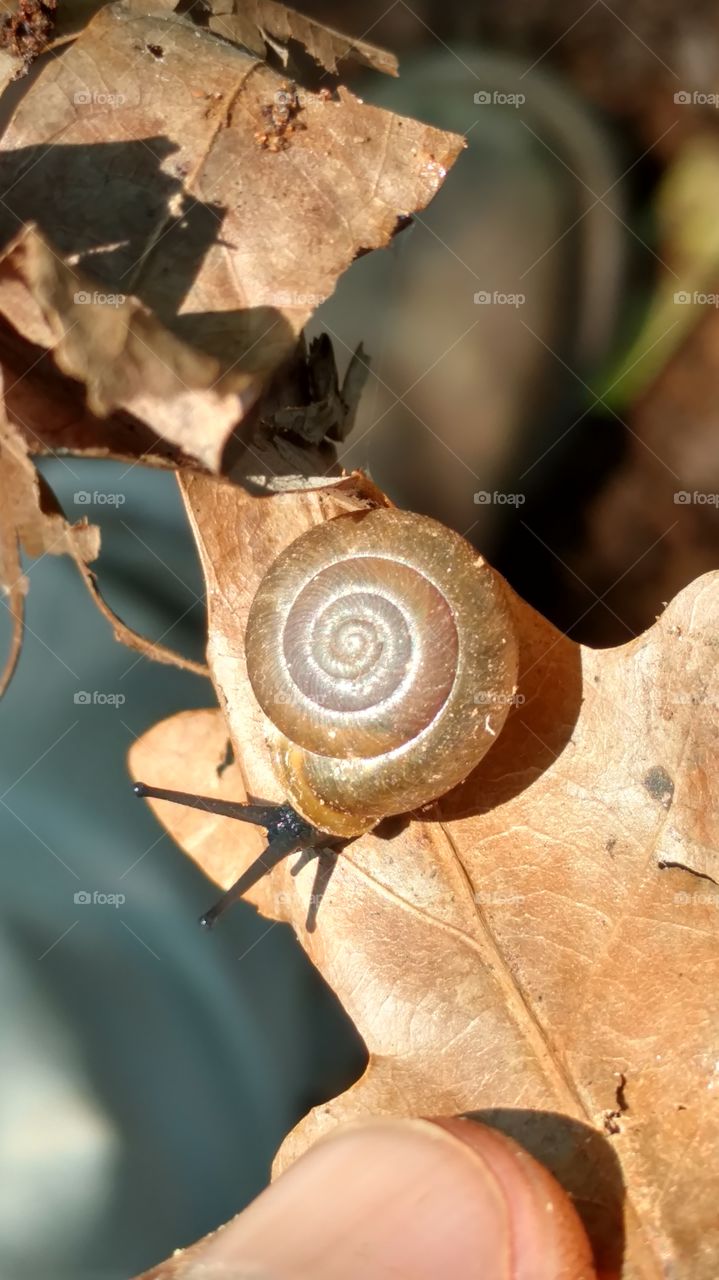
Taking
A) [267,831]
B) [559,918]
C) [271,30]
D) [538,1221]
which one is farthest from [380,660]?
[271,30]

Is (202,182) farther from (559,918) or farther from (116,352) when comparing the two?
(559,918)

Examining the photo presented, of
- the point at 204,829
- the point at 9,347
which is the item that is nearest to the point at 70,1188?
the point at 204,829

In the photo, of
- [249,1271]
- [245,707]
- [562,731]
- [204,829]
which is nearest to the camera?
[249,1271]

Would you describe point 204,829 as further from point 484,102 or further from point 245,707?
point 484,102

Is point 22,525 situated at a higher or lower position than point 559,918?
higher

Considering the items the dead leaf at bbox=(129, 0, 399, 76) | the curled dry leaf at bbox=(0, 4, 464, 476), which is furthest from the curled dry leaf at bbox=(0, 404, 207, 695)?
the dead leaf at bbox=(129, 0, 399, 76)

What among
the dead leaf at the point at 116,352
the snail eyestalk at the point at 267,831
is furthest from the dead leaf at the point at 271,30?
the snail eyestalk at the point at 267,831

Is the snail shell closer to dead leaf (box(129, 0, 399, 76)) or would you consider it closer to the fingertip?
the fingertip
